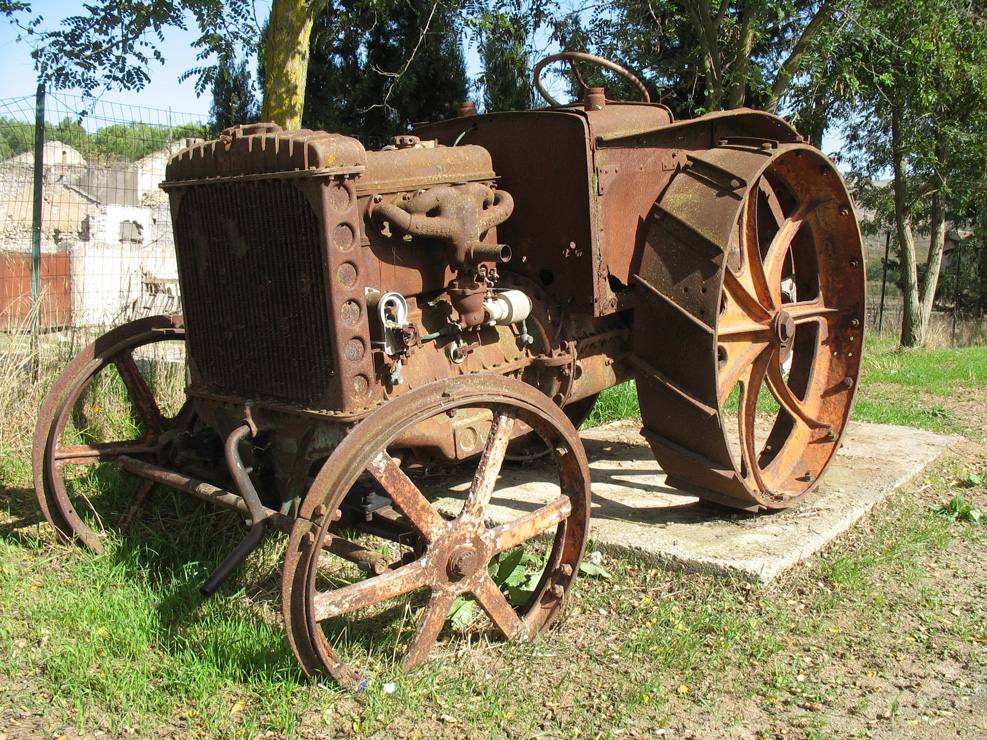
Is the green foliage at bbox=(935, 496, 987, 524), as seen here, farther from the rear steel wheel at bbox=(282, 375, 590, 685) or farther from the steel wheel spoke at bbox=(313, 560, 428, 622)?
the steel wheel spoke at bbox=(313, 560, 428, 622)

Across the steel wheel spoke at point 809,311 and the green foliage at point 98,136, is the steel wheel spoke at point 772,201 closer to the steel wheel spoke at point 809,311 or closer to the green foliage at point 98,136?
the steel wheel spoke at point 809,311

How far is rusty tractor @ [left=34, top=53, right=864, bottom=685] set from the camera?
2791 mm

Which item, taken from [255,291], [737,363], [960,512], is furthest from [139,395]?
A: [960,512]

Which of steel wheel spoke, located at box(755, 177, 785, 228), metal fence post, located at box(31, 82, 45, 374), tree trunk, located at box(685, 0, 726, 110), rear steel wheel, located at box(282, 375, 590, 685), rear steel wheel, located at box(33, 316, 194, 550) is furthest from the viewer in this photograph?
tree trunk, located at box(685, 0, 726, 110)

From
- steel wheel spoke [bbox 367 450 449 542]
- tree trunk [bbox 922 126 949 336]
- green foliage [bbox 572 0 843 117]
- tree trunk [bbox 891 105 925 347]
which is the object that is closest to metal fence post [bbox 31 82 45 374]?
steel wheel spoke [bbox 367 450 449 542]

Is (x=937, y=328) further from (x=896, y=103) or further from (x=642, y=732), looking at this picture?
(x=642, y=732)

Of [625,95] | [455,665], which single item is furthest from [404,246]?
[625,95]

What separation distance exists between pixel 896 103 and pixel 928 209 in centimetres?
455

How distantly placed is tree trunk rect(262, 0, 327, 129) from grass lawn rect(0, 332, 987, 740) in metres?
2.73

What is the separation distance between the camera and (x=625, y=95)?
1013cm

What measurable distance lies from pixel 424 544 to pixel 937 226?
13.6 meters

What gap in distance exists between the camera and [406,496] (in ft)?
8.75

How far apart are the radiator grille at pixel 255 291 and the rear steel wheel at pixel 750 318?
58.7 inches

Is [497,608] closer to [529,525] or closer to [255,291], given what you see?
[529,525]
